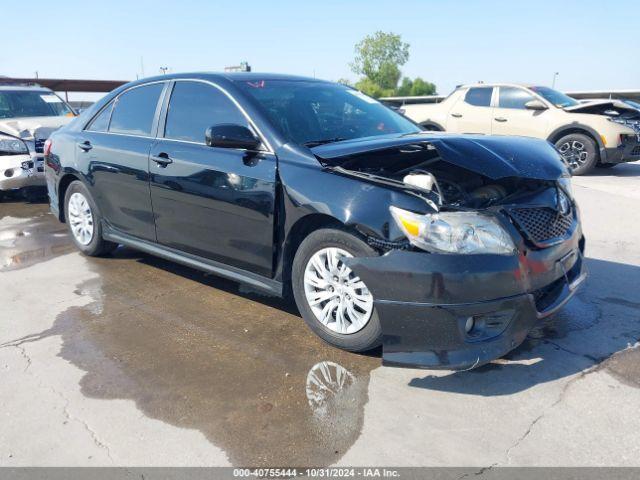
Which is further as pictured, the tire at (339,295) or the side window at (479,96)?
the side window at (479,96)

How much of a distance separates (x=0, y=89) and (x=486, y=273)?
8.95 meters

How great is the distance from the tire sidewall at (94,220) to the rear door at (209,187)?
3.52ft

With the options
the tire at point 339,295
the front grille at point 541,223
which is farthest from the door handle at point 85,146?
the front grille at point 541,223

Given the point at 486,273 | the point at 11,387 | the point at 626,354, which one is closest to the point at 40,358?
the point at 11,387

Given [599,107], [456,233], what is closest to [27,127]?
[456,233]

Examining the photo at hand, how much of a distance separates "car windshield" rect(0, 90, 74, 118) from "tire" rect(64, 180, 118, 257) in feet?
13.6

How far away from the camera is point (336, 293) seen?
129 inches

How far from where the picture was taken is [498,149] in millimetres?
3225

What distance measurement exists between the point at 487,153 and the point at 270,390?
5.91 feet

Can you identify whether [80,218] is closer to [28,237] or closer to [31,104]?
[28,237]

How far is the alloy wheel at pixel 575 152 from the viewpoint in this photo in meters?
10.2

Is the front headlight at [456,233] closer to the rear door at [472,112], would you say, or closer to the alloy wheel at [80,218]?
the alloy wheel at [80,218]

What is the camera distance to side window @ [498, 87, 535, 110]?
35.5 ft

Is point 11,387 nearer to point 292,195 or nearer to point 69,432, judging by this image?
point 69,432
